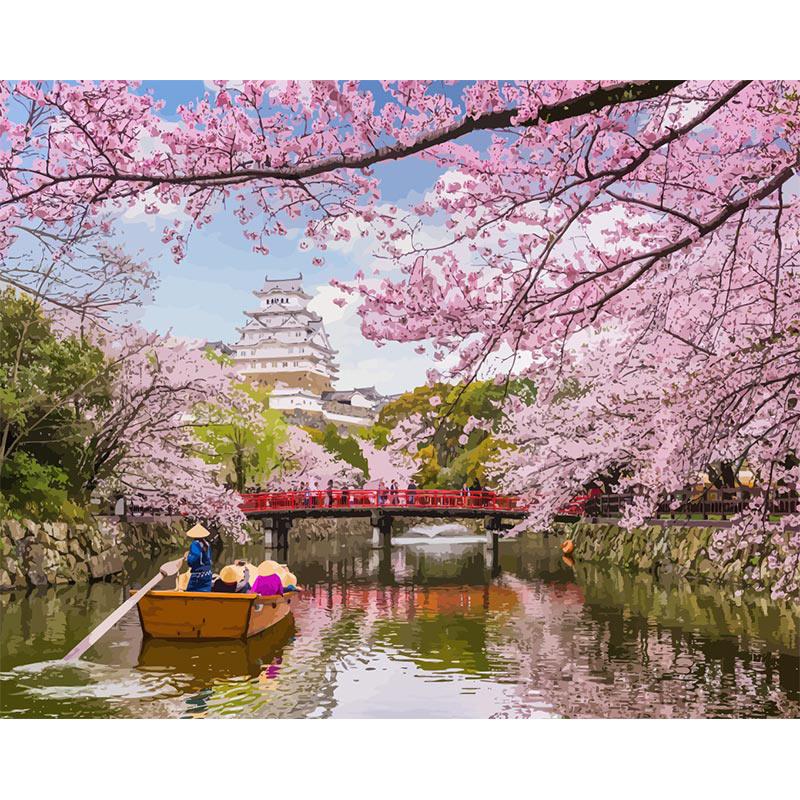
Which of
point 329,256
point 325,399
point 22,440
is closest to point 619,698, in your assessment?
point 329,256

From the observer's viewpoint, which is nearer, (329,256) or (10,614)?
(329,256)

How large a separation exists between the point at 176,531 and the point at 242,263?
1015 cm

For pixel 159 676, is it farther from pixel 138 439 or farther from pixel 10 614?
pixel 138 439

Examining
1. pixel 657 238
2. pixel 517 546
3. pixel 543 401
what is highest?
pixel 657 238

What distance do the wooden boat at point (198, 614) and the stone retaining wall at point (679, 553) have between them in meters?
4.58

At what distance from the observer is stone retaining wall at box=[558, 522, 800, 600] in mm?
10336

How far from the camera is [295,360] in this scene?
11.2 meters

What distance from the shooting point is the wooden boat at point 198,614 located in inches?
280

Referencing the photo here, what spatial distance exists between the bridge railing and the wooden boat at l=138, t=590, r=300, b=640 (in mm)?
10475

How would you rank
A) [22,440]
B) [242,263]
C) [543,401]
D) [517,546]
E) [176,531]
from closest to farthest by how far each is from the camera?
[543,401], [242,263], [22,440], [176,531], [517,546]

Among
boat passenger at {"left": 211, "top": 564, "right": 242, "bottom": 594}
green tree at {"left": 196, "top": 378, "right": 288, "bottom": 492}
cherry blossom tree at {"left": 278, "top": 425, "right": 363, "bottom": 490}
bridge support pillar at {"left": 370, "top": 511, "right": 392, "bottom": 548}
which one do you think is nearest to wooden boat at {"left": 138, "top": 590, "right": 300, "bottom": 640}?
boat passenger at {"left": 211, "top": 564, "right": 242, "bottom": 594}

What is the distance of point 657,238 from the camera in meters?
5.46

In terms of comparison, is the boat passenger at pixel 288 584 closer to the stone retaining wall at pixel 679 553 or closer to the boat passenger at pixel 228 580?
the boat passenger at pixel 228 580

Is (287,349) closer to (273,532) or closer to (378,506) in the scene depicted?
(378,506)
